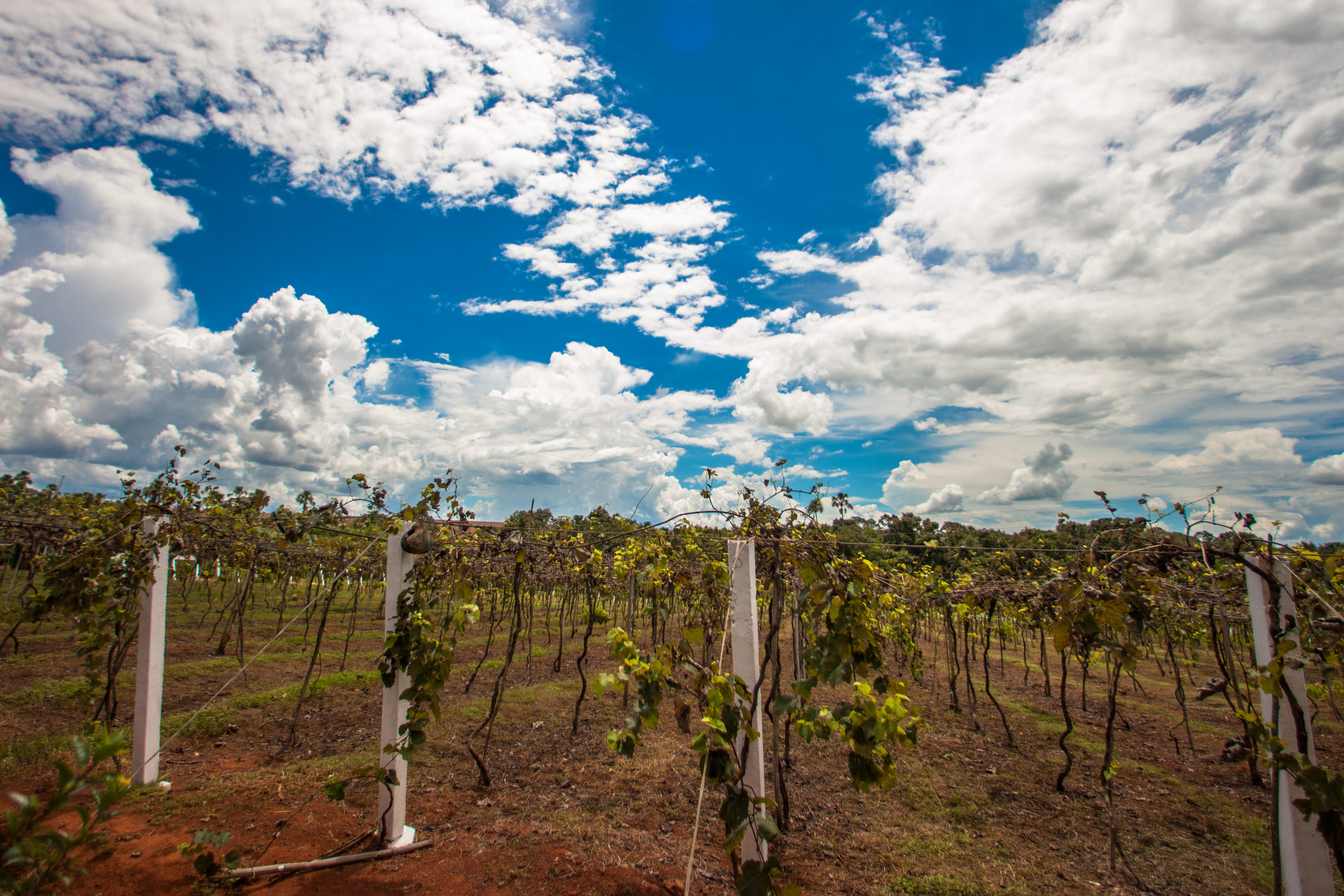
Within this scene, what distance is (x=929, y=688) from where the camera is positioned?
12219mm

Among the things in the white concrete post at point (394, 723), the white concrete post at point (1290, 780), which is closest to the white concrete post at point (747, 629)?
the white concrete post at point (394, 723)

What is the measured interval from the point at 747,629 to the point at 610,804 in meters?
3.45

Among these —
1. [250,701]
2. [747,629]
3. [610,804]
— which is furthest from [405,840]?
[250,701]

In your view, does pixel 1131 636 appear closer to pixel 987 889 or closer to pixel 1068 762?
pixel 987 889

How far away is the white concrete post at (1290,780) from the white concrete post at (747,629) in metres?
2.94

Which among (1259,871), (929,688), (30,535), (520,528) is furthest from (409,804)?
(929,688)

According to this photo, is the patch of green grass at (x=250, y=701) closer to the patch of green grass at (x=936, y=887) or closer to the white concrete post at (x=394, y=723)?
the white concrete post at (x=394, y=723)

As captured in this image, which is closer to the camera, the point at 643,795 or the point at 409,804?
the point at 409,804

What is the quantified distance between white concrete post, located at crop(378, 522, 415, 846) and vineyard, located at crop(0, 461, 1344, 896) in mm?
27

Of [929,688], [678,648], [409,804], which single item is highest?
[678,648]

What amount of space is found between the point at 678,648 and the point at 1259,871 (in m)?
6.00

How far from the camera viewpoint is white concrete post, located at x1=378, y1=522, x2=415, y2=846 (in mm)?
4141

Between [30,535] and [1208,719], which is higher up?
[30,535]

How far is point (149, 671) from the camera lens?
4.92 m
